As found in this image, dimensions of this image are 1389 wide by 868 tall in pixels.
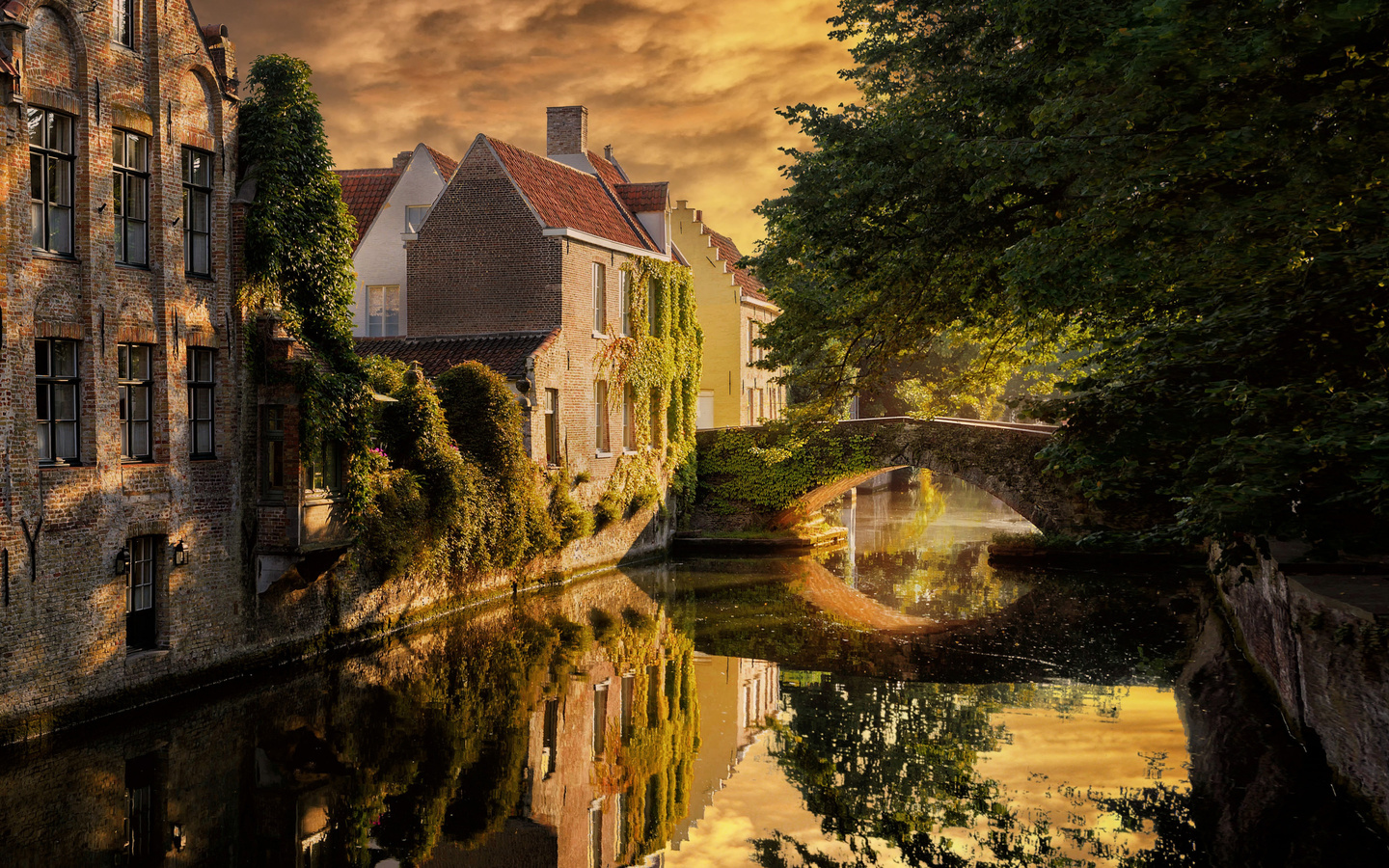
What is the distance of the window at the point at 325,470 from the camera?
14.9 metres

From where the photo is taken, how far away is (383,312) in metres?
27.5

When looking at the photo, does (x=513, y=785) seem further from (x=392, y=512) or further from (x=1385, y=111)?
(x=1385, y=111)

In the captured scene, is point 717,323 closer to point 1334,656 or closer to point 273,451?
point 273,451

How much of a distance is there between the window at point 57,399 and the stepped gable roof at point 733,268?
28.0 metres

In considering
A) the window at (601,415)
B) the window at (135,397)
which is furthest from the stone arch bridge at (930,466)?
the window at (135,397)

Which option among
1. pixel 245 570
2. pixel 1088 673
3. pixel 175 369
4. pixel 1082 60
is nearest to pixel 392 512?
pixel 245 570

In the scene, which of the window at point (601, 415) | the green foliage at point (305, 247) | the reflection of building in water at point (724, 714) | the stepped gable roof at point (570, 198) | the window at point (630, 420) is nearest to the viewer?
the reflection of building in water at point (724, 714)

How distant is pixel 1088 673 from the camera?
48.9 ft

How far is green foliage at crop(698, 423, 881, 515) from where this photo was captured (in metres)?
30.2

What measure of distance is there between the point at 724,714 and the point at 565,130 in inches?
877

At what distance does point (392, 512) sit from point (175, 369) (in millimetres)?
4146

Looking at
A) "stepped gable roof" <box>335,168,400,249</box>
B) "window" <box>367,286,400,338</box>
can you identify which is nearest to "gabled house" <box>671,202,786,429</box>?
"stepped gable roof" <box>335,168,400,249</box>

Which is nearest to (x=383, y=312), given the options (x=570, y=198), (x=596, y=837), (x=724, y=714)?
(x=570, y=198)

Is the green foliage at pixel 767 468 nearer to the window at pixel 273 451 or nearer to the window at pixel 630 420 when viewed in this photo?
the window at pixel 630 420
